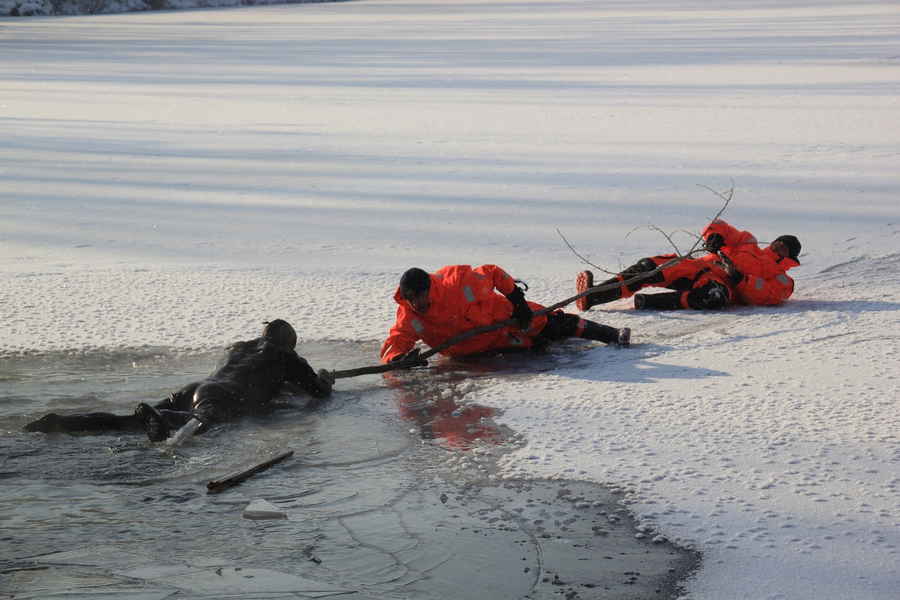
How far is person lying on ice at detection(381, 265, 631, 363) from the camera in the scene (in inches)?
228

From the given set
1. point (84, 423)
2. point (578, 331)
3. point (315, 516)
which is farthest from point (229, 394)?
point (578, 331)

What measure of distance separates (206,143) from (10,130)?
267 centimetres

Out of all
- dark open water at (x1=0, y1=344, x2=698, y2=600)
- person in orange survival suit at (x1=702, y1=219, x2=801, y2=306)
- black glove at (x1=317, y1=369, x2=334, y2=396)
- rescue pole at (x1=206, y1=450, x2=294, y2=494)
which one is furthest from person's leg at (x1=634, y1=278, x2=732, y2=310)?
rescue pole at (x1=206, y1=450, x2=294, y2=494)

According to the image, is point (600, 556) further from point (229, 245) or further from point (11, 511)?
point (229, 245)

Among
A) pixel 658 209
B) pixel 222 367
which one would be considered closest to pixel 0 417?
pixel 222 367

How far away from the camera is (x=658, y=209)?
9414mm

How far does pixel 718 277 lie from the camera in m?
6.91

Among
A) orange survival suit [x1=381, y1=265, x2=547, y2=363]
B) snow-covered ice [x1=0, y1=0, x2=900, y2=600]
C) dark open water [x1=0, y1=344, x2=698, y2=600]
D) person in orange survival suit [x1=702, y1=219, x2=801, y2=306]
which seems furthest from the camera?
person in orange survival suit [x1=702, y1=219, x2=801, y2=306]

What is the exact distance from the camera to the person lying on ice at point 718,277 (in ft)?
22.4

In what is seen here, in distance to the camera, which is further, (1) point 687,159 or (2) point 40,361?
(1) point 687,159

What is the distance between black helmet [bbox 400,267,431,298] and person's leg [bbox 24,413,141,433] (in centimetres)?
139

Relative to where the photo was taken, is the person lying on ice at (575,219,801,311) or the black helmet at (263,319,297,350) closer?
the black helmet at (263,319,297,350)

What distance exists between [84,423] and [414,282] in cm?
160

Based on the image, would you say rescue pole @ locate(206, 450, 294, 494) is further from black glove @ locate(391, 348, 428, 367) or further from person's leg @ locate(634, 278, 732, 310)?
person's leg @ locate(634, 278, 732, 310)
